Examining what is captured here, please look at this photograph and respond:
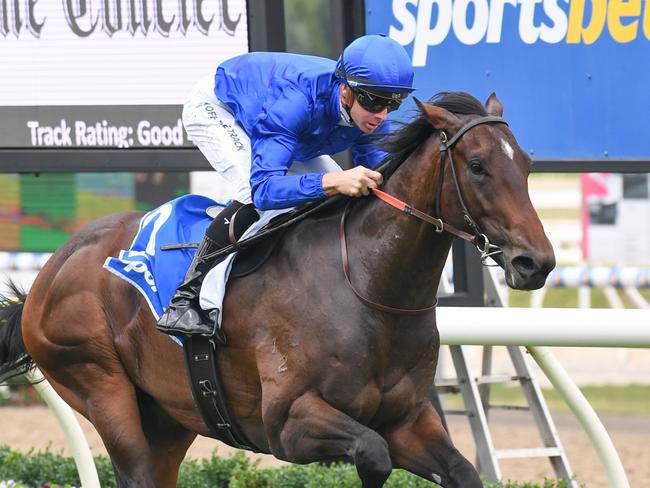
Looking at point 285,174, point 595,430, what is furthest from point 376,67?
point 595,430

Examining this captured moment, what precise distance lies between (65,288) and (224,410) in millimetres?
787

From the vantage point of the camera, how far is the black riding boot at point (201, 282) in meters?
3.74

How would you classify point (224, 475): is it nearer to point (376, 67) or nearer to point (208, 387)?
point (208, 387)

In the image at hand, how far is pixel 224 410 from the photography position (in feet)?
12.7

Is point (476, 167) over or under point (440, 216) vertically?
over

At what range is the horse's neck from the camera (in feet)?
11.3

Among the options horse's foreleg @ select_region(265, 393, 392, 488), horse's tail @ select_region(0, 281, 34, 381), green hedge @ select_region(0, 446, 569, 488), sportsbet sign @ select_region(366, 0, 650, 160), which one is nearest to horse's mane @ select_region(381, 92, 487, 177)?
horse's foreleg @ select_region(265, 393, 392, 488)

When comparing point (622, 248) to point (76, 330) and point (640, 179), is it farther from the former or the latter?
point (76, 330)

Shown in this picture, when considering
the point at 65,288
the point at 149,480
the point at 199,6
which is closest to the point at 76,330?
the point at 65,288

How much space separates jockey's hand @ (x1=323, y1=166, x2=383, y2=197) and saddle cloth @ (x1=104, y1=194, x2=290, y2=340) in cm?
33

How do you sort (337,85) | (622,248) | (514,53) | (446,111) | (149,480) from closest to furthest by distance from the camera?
(446,111) < (337,85) < (149,480) < (514,53) < (622,248)

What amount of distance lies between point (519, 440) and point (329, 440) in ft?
14.1

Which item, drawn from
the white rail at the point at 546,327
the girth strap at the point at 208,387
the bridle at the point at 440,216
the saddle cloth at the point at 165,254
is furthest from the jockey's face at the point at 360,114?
the white rail at the point at 546,327

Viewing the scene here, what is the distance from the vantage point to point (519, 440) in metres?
7.54
